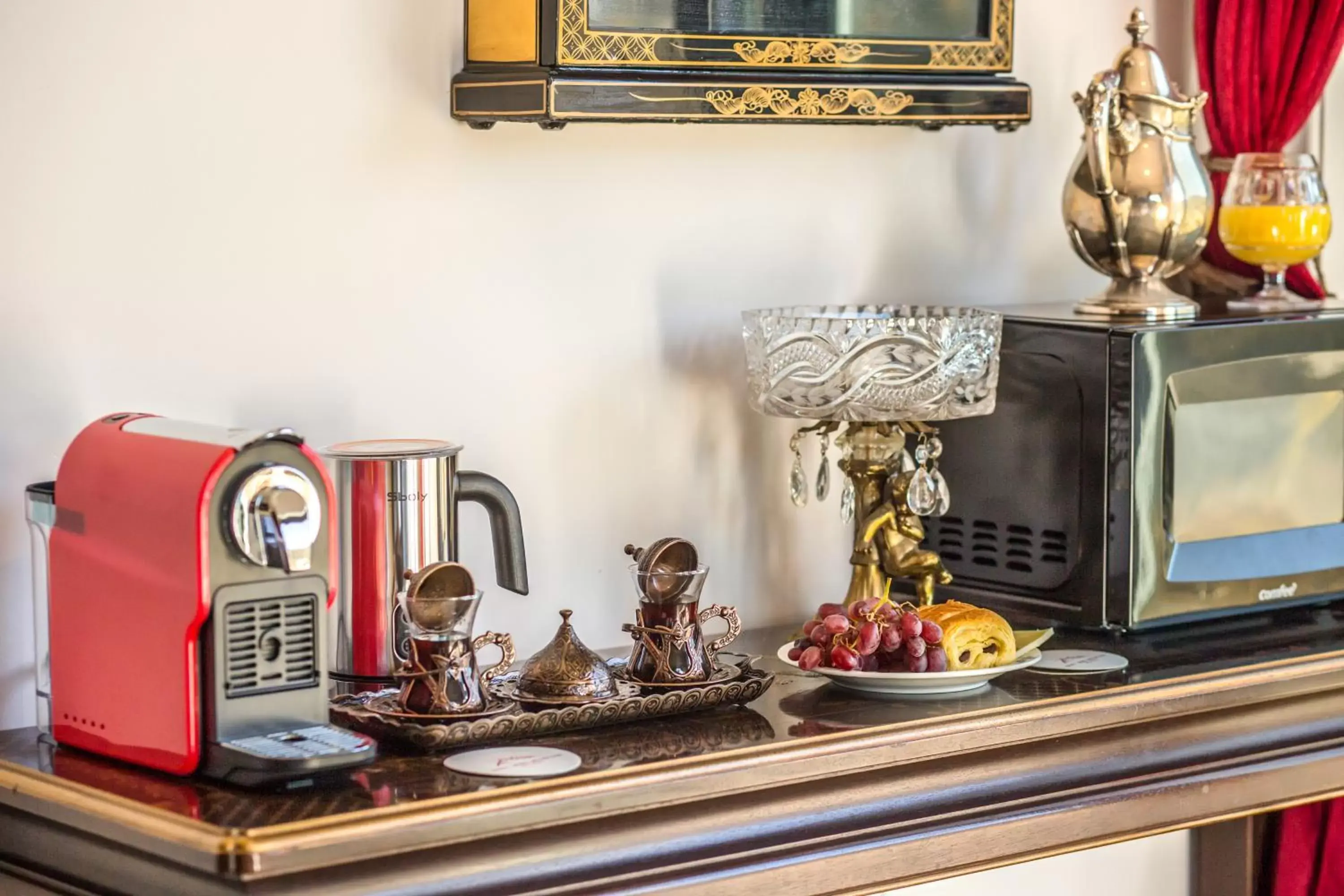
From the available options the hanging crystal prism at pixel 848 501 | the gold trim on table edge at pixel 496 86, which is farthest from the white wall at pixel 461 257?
the hanging crystal prism at pixel 848 501

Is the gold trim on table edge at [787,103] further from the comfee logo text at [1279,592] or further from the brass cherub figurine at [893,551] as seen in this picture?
the comfee logo text at [1279,592]

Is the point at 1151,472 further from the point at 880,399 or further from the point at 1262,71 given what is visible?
the point at 1262,71

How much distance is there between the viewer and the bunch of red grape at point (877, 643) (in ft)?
4.68

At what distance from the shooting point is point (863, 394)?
159 centimetres

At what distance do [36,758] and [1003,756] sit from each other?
0.73m

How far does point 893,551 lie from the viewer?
1.66 metres

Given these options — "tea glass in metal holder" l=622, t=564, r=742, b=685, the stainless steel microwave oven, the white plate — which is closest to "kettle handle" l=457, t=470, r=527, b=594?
"tea glass in metal holder" l=622, t=564, r=742, b=685

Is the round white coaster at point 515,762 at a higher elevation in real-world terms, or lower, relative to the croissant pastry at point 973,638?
lower

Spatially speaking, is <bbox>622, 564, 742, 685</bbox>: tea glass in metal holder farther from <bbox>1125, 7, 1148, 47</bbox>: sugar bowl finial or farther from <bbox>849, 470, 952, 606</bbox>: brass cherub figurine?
<bbox>1125, 7, 1148, 47</bbox>: sugar bowl finial

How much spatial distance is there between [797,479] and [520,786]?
550 mm

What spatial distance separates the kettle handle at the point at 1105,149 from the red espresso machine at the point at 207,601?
859mm

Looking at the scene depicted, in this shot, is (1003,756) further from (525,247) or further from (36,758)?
(36,758)

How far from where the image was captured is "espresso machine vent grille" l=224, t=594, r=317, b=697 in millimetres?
1182

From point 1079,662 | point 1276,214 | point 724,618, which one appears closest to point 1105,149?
point 1276,214
